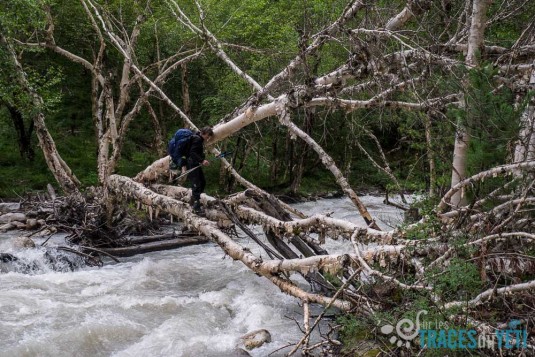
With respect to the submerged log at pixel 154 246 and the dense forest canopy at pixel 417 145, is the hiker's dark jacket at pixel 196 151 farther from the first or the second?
the submerged log at pixel 154 246

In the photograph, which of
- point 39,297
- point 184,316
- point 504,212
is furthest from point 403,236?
point 39,297

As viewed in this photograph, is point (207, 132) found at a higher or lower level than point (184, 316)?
higher

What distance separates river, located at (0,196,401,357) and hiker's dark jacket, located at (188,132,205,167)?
2.14m

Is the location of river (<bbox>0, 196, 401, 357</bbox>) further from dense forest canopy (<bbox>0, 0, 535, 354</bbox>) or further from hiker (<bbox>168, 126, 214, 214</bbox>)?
hiker (<bbox>168, 126, 214, 214</bbox>)

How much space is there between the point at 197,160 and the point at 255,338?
3029 mm

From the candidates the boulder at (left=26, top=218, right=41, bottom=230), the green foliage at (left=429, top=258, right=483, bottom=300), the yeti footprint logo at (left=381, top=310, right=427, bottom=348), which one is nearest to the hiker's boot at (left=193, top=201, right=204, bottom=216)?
the yeti footprint logo at (left=381, top=310, right=427, bottom=348)

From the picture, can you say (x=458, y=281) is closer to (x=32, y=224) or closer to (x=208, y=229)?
(x=208, y=229)

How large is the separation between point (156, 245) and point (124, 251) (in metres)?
0.73

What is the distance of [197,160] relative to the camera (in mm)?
7910

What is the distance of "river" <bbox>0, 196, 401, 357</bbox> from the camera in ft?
19.6

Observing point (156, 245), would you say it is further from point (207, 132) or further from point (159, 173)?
point (207, 132)

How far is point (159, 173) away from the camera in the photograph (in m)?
10.1

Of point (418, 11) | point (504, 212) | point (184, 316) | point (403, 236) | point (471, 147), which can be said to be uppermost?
point (418, 11)

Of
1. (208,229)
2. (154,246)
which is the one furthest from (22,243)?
(208,229)
